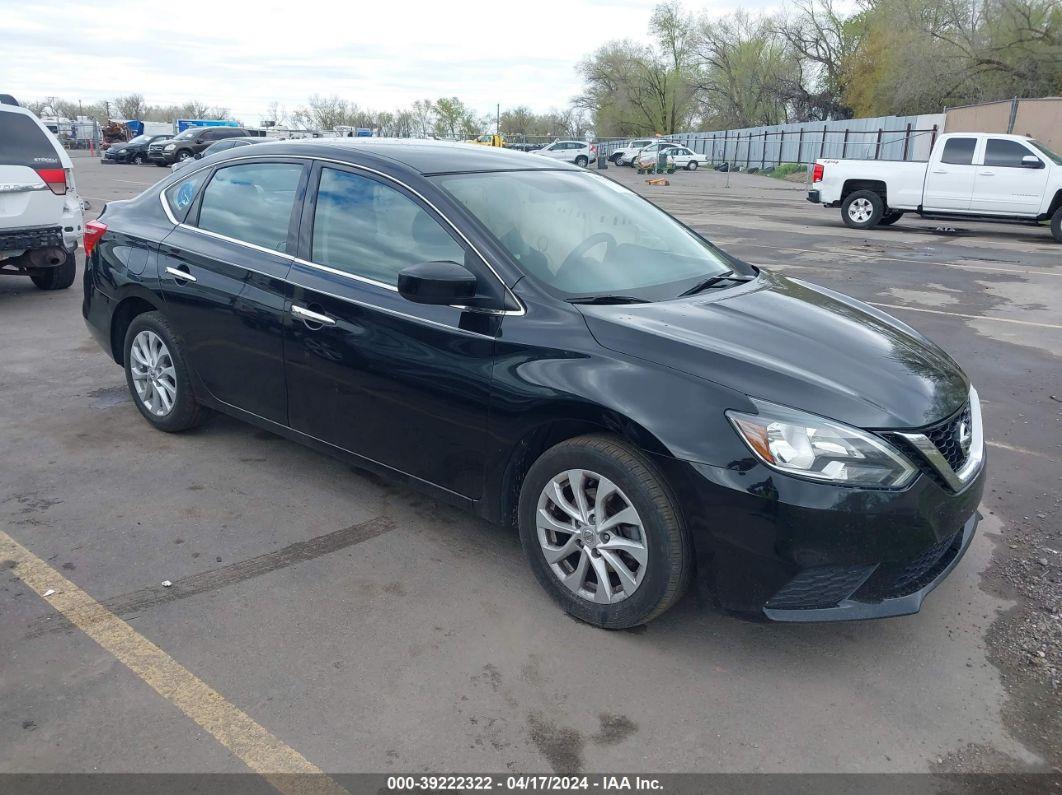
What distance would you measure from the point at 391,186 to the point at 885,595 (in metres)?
2.63

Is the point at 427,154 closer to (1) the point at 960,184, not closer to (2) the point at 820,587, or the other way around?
(2) the point at 820,587

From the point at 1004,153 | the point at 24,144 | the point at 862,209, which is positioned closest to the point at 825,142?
the point at 862,209

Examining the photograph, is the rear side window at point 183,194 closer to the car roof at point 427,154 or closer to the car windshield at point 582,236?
the car roof at point 427,154

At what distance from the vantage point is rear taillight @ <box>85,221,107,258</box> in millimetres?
Answer: 5266

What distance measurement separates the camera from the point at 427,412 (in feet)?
12.0

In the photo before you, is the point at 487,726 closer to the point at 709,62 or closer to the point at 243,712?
the point at 243,712

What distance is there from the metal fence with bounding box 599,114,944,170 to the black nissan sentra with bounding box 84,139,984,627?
25.2 m

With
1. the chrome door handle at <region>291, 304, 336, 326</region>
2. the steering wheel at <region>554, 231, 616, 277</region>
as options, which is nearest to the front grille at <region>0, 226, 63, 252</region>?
the chrome door handle at <region>291, 304, 336, 326</region>

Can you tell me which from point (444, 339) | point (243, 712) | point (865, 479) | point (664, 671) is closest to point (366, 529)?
point (444, 339)

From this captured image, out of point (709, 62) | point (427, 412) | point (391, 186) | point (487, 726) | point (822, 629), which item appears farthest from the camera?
point (709, 62)

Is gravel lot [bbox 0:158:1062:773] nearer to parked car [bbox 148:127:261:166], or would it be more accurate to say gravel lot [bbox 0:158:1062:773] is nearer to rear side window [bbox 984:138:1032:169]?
Answer: rear side window [bbox 984:138:1032:169]

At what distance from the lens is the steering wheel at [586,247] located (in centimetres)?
368

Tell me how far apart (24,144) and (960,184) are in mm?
16281

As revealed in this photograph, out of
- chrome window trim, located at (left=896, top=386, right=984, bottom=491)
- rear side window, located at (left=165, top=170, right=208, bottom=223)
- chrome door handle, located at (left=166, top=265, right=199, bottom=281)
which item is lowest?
chrome window trim, located at (left=896, top=386, right=984, bottom=491)
